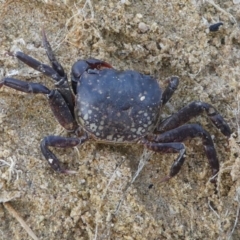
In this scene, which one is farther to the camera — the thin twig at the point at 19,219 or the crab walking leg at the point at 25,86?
the crab walking leg at the point at 25,86

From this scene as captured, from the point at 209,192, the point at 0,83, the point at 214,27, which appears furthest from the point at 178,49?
the point at 0,83

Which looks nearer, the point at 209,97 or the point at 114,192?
the point at 114,192

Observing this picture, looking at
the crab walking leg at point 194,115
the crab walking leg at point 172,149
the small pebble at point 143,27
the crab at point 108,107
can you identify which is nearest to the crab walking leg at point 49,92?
the crab at point 108,107

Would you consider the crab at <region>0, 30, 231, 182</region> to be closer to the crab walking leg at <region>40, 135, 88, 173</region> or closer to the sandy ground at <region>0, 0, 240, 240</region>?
the crab walking leg at <region>40, 135, 88, 173</region>

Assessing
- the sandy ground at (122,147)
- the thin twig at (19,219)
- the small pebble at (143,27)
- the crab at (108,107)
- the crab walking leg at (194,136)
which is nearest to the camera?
the thin twig at (19,219)

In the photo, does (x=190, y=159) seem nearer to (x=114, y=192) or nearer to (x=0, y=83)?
(x=114, y=192)

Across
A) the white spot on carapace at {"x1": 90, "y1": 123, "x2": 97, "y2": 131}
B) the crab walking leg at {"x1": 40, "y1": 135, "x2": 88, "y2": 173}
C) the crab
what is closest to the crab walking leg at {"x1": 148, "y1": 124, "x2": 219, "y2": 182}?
the crab

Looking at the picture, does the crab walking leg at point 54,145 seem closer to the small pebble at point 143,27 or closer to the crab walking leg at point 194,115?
the crab walking leg at point 194,115
